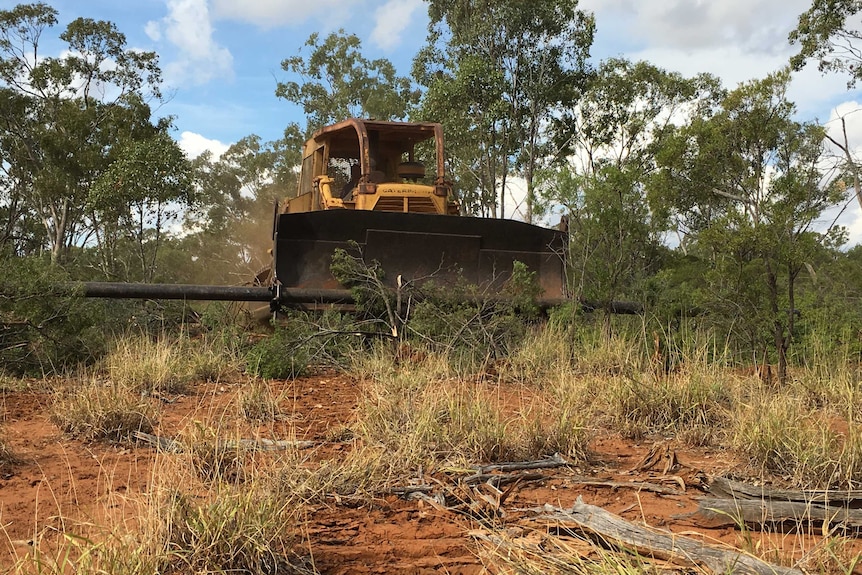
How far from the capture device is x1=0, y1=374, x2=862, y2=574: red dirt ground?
8.93 ft

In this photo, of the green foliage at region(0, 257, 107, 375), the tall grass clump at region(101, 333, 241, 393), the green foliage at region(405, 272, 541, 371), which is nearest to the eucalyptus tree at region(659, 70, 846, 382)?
the green foliage at region(405, 272, 541, 371)

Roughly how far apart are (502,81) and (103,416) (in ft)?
53.5

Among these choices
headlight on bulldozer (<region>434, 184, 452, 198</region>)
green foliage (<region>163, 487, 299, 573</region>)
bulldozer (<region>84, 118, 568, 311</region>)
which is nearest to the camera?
green foliage (<region>163, 487, 299, 573</region>)

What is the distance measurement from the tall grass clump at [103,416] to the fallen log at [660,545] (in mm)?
2749

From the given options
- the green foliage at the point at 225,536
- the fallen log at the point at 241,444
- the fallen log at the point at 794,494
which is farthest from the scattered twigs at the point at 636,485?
the green foliage at the point at 225,536

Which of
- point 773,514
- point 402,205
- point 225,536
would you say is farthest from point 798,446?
point 402,205

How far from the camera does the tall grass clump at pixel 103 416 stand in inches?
172

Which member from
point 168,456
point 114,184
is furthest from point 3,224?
point 168,456

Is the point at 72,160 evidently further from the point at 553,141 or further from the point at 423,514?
the point at 423,514

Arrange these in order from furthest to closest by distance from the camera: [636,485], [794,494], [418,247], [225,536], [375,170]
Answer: [375,170] → [418,247] → [636,485] → [794,494] → [225,536]

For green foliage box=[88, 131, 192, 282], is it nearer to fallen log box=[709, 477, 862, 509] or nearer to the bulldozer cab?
the bulldozer cab

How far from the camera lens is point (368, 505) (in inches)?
133

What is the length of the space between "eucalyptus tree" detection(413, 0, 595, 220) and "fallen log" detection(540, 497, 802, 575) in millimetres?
15475

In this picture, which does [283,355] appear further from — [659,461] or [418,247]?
[659,461]
